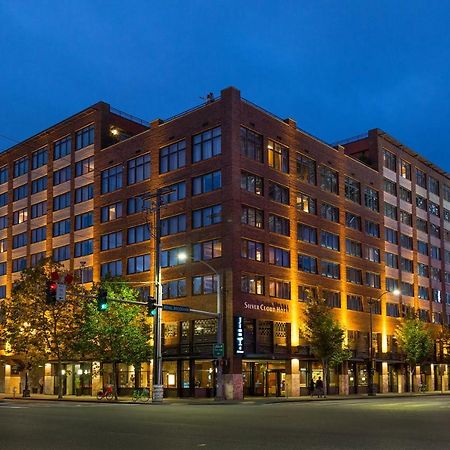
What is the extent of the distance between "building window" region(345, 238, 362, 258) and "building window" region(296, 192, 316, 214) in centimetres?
729

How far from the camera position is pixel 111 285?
60344 mm

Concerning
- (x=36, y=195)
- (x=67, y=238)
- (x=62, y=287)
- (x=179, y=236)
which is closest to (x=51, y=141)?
(x=36, y=195)

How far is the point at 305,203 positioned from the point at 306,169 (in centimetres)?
360

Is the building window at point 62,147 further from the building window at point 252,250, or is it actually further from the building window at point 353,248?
the building window at point 353,248

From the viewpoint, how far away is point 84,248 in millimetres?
75938

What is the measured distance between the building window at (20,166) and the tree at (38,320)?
940 inches

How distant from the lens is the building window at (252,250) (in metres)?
60.8

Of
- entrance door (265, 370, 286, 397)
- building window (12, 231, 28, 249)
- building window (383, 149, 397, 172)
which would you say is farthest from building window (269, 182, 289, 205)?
building window (12, 231, 28, 249)

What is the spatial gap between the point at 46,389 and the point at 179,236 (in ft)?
84.2

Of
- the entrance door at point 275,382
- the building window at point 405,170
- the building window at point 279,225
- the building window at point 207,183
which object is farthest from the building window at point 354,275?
the building window at point 207,183

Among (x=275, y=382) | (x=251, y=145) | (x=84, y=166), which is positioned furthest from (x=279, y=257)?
(x=84, y=166)

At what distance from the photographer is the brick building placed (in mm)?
60969

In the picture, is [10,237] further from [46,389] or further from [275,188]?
[275,188]

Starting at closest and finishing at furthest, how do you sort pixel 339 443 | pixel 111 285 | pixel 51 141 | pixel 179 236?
1. pixel 339 443
2. pixel 111 285
3. pixel 179 236
4. pixel 51 141
